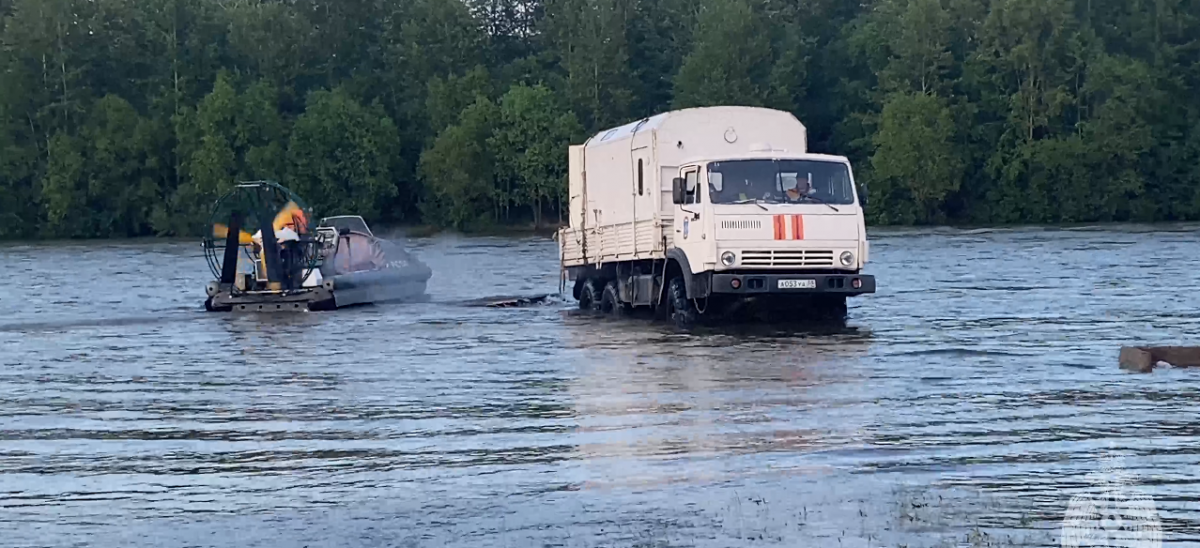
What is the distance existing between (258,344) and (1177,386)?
12.1 m

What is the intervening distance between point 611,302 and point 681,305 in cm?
352

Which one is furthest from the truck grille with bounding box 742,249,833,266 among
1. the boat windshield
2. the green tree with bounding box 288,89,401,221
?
the green tree with bounding box 288,89,401,221

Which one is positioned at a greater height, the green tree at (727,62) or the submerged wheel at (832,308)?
the green tree at (727,62)

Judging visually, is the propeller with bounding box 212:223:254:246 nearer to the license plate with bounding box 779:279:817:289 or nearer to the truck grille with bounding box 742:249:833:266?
the truck grille with bounding box 742:249:833:266

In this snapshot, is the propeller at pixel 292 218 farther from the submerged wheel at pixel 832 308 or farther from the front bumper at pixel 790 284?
the front bumper at pixel 790 284

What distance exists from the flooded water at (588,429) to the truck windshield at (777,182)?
5.53ft

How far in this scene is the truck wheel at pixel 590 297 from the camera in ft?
92.5

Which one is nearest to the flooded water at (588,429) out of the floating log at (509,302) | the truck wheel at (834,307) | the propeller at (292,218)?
the truck wheel at (834,307)

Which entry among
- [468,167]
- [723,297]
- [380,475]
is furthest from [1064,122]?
[380,475]

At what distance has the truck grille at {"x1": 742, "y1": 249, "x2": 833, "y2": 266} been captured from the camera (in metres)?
22.4

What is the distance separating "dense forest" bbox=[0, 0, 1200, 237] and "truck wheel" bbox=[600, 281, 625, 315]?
54.7 metres

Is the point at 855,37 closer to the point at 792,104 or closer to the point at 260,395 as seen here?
the point at 792,104

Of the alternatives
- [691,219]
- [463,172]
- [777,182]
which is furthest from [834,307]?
[463,172]

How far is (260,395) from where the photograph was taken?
55.3 feet
